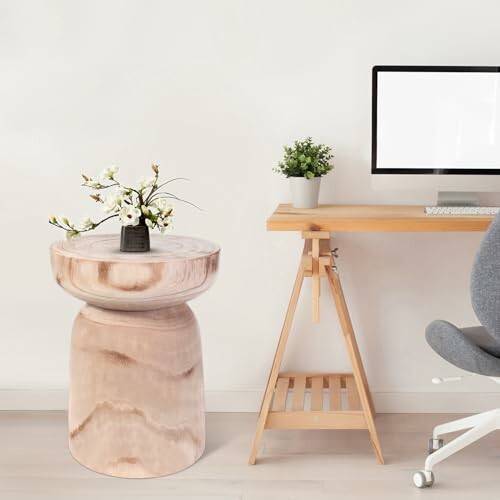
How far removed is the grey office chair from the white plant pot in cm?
65

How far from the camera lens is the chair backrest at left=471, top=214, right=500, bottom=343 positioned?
6.63ft

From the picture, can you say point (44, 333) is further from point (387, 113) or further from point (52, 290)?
point (387, 113)

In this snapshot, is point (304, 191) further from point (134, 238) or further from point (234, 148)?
point (134, 238)

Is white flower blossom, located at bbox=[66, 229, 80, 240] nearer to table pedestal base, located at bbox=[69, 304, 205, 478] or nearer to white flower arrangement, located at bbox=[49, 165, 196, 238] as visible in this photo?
white flower arrangement, located at bbox=[49, 165, 196, 238]

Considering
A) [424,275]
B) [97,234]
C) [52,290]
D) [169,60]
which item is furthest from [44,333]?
[424,275]

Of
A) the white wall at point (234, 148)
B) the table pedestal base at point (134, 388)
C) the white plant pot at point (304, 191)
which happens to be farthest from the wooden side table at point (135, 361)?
the white wall at point (234, 148)

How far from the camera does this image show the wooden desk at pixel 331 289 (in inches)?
94.8

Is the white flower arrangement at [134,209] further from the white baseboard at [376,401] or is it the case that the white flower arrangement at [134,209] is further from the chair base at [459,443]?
the chair base at [459,443]

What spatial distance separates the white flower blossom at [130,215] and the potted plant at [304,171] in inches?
23.1

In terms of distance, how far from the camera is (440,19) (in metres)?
2.81

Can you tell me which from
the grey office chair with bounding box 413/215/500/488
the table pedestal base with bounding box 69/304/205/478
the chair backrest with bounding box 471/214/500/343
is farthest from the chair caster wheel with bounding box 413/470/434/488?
the table pedestal base with bounding box 69/304/205/478

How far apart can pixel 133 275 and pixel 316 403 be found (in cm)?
81

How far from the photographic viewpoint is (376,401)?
301 cm

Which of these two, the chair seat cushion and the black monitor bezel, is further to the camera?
the black monitor bezel
